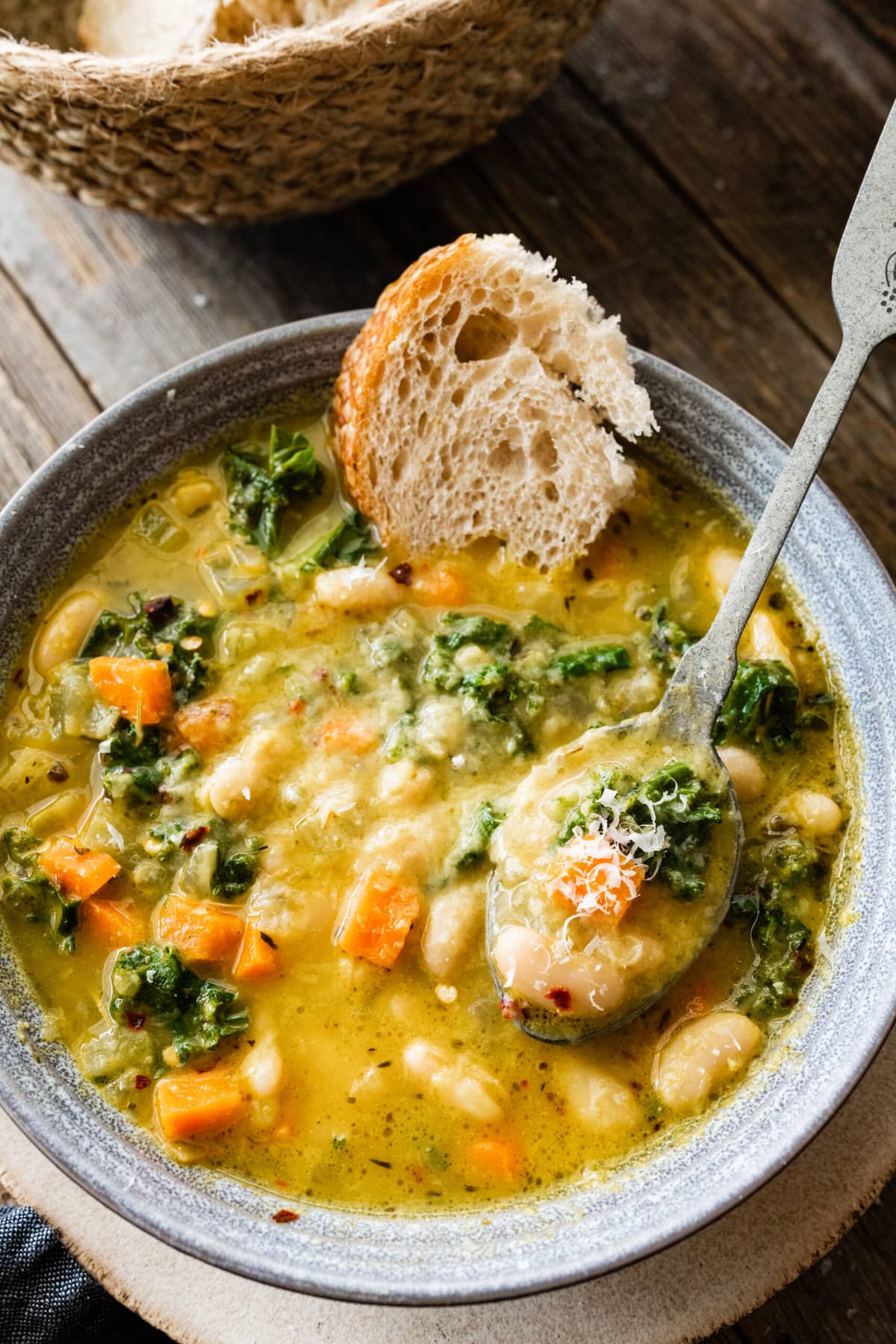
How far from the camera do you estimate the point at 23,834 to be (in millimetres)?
2832

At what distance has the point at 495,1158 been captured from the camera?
8.51 ft

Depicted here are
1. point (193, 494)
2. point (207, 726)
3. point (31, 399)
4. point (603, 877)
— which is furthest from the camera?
point (31, 399)

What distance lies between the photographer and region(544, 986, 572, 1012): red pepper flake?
8.31ft

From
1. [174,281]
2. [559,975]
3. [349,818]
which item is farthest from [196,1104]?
[174,281]

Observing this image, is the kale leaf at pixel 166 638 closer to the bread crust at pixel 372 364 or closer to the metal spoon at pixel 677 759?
the bread crust at pixel 372 364

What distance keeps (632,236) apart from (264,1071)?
2399 mm

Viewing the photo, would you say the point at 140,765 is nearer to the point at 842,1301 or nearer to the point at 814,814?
the point at 814,814

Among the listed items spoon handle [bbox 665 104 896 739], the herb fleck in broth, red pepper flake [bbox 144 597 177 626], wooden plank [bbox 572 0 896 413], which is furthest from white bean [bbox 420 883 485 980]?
wooden plank [bbox 572 0 896 413]

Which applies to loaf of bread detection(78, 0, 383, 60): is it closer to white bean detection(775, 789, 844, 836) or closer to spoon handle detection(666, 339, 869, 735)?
spoon handle detection(666, 339, 869, 735)

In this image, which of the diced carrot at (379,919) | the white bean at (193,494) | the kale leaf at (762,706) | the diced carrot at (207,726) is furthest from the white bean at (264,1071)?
the white bean at (193,494)

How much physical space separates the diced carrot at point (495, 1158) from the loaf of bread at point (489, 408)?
4.23 ft

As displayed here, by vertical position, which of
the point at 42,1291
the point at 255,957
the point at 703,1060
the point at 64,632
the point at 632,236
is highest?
the point at 64,632

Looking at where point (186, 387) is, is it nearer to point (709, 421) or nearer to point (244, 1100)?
point (709, 421)

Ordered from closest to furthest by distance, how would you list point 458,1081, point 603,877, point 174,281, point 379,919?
point 603,877, point 458,1081, point 379,919, point 174,281
